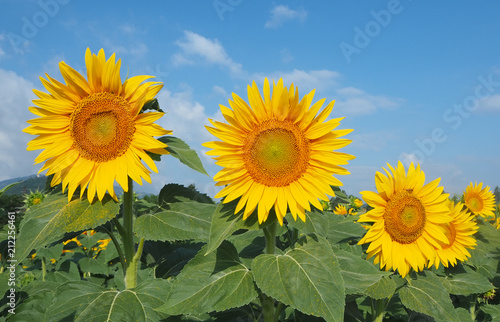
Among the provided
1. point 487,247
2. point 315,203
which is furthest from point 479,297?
point 315,203

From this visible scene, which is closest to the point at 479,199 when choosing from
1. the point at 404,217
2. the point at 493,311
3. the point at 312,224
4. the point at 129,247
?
the point at 493,311

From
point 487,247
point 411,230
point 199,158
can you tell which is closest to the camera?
point 199,158

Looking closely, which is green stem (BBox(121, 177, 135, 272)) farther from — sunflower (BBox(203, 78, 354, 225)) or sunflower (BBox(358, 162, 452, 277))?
sunflower (BBox(358, 162, 452, 277))

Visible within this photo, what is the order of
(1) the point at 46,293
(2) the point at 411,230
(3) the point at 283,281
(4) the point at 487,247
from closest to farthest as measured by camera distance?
1. (3) the point at 283,281
2. (1) the point at 46,293
3. (2) the point at 411,230
4. (4) the point at 487,247

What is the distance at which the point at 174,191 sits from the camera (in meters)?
2.63

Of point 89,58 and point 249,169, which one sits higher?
point 89,58

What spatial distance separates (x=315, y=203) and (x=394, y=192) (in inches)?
61.9

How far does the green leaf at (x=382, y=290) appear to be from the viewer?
2.80 meters

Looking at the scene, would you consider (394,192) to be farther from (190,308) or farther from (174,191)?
(190,308)

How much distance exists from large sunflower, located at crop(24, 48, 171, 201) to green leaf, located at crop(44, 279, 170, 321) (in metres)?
0.55

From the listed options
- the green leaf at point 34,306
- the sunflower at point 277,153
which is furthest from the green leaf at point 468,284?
the green leaf at point 34,306

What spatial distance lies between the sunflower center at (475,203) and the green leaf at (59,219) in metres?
5.39

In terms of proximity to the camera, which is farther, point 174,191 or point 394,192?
point 394,192

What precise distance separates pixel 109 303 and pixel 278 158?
1.21m
